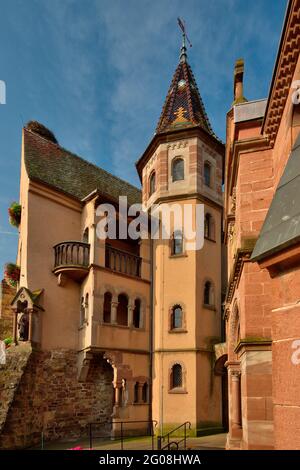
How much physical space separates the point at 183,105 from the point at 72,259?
393 inches

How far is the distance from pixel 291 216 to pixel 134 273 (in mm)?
15401

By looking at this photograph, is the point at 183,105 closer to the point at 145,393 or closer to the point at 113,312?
the point at 113,312

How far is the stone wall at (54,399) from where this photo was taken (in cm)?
1587

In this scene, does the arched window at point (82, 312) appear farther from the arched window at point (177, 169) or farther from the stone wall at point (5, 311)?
the arched window at point (177, 169)

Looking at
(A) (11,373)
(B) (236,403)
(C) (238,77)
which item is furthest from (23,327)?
(C) (238,77)

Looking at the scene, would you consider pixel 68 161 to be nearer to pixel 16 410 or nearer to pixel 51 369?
pixel 51 369

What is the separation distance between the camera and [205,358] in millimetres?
19500

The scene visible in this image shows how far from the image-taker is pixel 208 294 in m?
20.8

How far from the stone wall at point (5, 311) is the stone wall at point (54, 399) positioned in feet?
15.0

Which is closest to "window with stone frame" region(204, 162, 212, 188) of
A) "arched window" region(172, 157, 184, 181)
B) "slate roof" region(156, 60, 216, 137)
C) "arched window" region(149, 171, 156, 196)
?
"arched window" region(172, 157, 184, 181)

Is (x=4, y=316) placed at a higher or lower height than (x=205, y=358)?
higher

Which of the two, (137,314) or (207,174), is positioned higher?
(207,174)

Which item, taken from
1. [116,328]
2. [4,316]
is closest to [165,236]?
[116,328]

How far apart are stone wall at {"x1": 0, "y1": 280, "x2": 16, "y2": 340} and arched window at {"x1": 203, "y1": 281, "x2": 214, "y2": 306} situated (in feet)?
29.9
